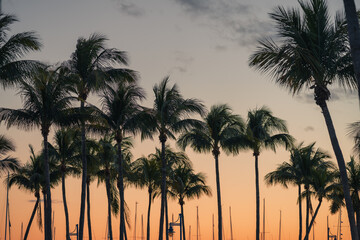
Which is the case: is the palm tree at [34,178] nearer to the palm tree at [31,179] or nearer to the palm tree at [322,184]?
the palm tree at [31,179]

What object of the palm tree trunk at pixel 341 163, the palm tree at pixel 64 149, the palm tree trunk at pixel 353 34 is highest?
the palm tree at pixel 64 149

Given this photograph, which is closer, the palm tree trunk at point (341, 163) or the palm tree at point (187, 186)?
the palm tree trunk at point (341, 163)

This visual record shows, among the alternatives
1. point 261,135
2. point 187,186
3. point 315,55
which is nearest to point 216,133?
point 261,135

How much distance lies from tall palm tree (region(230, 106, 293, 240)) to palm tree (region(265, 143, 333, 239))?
2.24m

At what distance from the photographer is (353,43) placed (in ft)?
51.0

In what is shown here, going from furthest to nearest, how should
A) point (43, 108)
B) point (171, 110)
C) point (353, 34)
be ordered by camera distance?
1. point (171, 110)
2. point (43, 108)
3. point (353, 34)

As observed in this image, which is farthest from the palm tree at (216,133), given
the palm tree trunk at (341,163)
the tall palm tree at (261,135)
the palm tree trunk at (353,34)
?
the palm tree trunk at (353,34)

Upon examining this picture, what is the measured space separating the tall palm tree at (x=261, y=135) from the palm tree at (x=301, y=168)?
2.24 metres

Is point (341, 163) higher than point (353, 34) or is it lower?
lower

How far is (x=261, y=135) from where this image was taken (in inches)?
2233

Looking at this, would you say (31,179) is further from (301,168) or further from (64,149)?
(301,168)

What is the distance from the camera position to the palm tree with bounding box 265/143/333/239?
60.7m

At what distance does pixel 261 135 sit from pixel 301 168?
7641 millimetres

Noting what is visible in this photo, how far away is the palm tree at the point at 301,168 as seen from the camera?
199 feet
